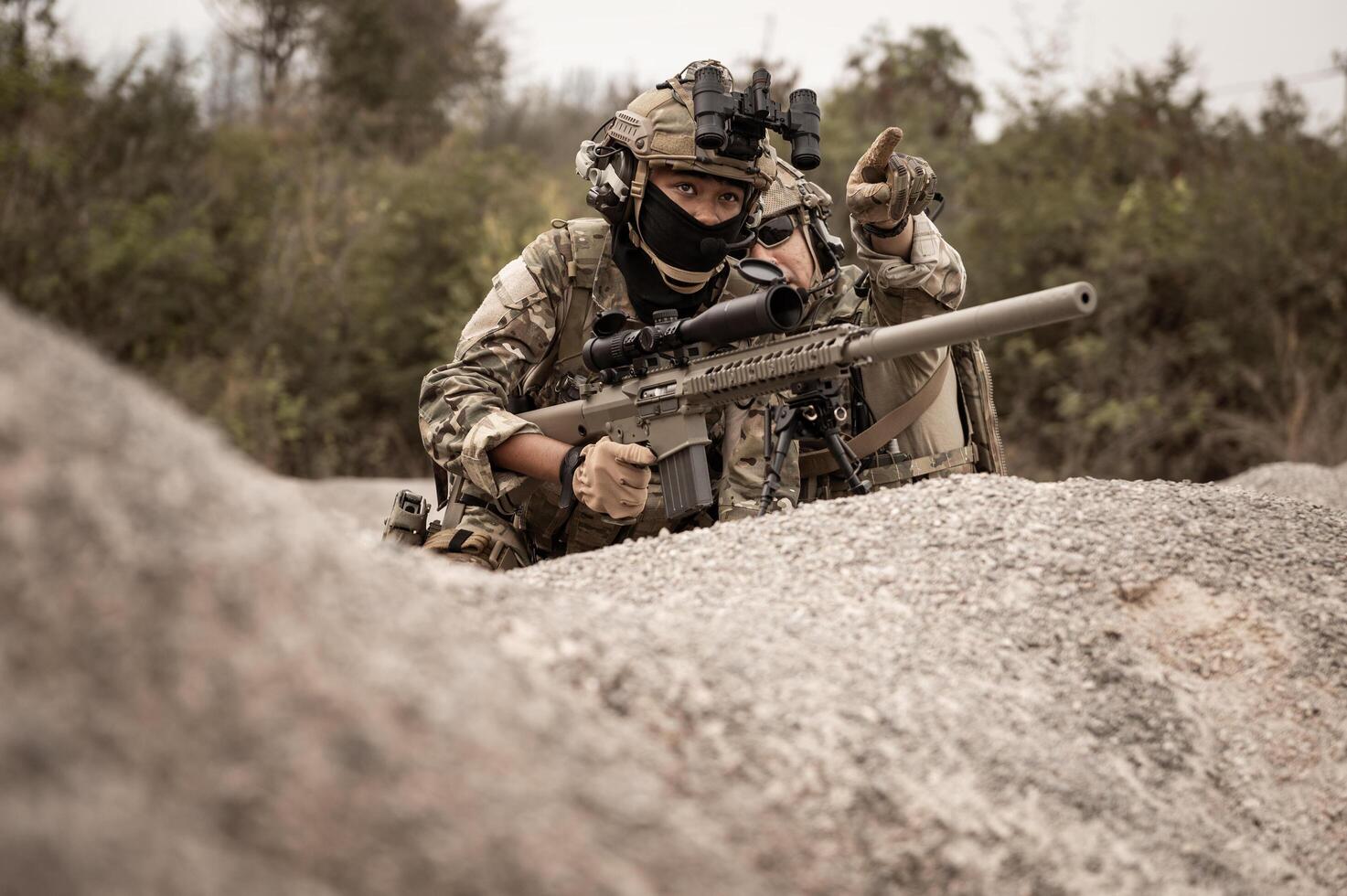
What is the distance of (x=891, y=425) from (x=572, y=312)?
1.35 metres

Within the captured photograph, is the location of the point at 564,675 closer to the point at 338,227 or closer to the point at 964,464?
the point at 964,464

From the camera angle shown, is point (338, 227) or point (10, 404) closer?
point (10, 404)

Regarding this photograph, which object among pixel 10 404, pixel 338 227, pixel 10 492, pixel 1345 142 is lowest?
pixel 10 492

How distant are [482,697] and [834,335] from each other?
229 centimetres

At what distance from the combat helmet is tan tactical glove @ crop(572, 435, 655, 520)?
0.90m

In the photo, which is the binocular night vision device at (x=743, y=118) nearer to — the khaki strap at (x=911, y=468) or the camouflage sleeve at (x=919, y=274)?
the camouflage sleeve at (x=919, y=274)

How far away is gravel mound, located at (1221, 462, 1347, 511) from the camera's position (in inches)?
278

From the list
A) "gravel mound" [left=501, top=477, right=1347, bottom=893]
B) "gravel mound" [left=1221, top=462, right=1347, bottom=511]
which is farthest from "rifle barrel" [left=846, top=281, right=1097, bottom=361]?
"gravel mound" [left=1221, top=462, right=1347, bottom=511]

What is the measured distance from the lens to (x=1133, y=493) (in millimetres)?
3756

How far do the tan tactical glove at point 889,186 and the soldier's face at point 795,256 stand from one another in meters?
0.57

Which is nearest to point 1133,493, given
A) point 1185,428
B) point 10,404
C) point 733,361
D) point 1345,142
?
point 733,361

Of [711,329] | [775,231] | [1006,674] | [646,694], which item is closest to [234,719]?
[646,694]

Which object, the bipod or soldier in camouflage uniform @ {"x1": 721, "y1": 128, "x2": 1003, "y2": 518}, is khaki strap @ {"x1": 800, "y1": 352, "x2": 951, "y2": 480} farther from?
the bipod

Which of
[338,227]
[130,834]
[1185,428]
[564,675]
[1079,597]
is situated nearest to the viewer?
[130,834]
